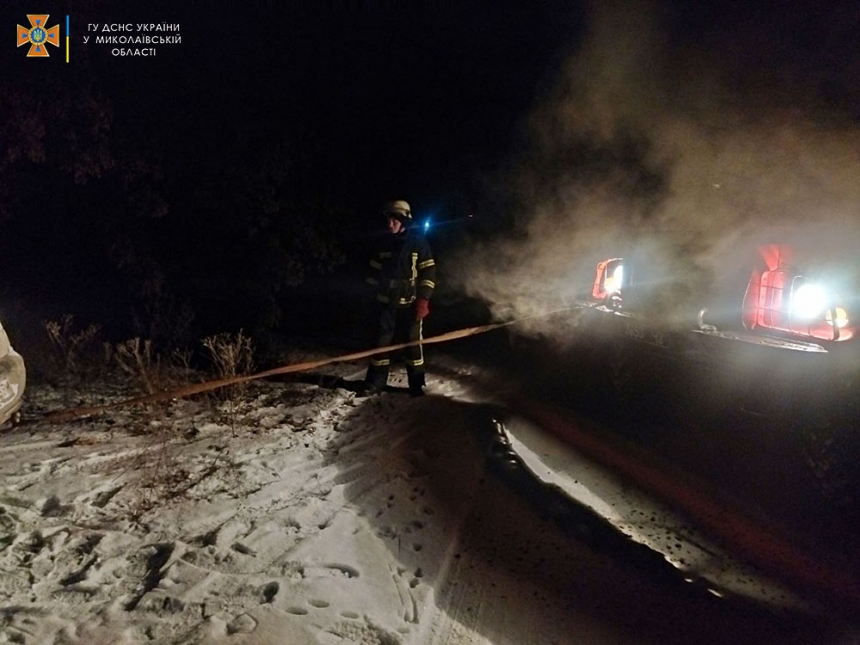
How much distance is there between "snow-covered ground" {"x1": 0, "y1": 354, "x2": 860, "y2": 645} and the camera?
288cm

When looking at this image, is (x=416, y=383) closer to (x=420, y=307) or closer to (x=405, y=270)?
(x=420, y=307)

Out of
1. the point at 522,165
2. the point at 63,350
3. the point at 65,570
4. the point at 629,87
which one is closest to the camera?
the point at 65,570

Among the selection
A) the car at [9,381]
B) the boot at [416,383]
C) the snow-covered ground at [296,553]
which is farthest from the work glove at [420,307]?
the car at [9,381]

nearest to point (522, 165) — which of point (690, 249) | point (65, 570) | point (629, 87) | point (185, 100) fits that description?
point (629, 87)

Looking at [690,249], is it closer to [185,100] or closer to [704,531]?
[704,531]

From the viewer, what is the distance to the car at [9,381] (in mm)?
4082

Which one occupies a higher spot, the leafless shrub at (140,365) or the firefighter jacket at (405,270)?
the firefighter jacket at (405,270)

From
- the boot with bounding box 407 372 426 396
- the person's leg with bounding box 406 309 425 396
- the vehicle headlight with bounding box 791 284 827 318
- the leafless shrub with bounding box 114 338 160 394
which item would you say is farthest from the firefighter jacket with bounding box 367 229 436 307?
the vehicle headlight with bounding box 791 284 827 318

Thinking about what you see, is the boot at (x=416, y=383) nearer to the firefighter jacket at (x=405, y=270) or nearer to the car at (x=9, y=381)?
the firefighter jacket at (x=405, y=270)

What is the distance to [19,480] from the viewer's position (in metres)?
4.00

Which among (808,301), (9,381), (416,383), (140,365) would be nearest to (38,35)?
(140,365)

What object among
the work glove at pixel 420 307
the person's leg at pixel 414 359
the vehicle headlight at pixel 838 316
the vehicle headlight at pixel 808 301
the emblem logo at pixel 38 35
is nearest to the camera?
the vehicle headlight at pixel 838 316

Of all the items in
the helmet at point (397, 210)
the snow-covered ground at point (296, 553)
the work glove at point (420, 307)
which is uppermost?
the helmet at point (397, 210)

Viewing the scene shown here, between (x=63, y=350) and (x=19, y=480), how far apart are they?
3.08 m
